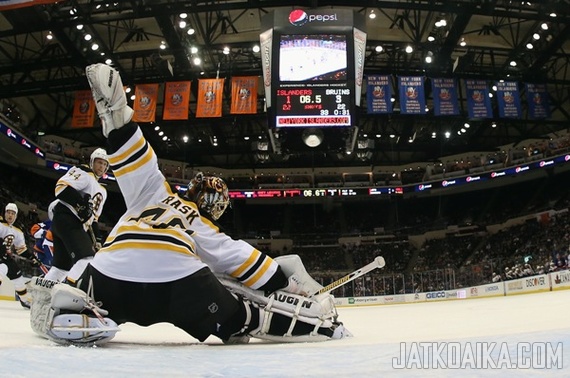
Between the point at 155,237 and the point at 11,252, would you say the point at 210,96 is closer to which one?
the point at 11,252

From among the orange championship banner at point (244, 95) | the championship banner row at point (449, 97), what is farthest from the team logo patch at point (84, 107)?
the championship banner row at point (449, 97)

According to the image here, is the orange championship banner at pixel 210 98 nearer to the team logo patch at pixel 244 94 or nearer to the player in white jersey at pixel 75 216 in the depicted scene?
the team logo patch at pixel 244 94

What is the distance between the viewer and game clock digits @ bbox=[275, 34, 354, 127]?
11023mm

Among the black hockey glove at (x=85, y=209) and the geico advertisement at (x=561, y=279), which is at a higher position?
the black hockey glove at (x=85, y=209)

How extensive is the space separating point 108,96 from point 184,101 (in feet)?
47.2

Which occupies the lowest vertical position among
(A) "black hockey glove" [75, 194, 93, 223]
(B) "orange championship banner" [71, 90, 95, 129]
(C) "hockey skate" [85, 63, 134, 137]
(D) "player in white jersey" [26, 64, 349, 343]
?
(D) "player in white jersey" [26, 64, 349, 343]

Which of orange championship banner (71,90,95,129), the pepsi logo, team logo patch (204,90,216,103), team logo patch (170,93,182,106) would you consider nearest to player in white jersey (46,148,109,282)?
the pepsi logo

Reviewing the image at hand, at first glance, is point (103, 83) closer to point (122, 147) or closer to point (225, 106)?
point (122, 147)

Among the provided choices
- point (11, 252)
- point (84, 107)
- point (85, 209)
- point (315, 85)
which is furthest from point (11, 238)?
point (84, 107)

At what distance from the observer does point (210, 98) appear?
15648mm

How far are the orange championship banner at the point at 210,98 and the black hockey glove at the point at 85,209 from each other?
35.6 feet

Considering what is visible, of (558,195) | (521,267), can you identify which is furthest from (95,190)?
(558,195)

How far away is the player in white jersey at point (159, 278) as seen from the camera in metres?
2.36

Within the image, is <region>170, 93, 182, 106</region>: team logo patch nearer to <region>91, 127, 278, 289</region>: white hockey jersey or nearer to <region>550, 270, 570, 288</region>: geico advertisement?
<region>550, 270, 570, 288</region>: geico advertisement
